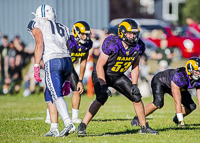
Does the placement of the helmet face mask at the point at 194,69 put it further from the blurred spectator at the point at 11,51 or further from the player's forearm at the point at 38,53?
the blurred spectator at the point at 11,51

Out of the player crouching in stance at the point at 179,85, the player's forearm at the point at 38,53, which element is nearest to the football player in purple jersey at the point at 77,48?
the player crouching in stance at the point at 179,85

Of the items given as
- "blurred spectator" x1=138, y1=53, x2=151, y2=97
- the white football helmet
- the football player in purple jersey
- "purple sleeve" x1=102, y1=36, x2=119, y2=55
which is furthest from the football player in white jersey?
"blurred spectator" x1=138, y1=53, x2=151, y2=97

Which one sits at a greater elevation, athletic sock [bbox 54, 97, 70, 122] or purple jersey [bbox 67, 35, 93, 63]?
purple jersey [bbox 67, 35, 93, 63]

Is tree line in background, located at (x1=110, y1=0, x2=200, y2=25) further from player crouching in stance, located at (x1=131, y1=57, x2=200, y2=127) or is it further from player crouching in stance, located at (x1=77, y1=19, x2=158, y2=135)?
player crouching in stance, located at (x1=77, y1=19, x2=158, y2=135)

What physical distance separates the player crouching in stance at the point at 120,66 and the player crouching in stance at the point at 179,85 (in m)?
1.00

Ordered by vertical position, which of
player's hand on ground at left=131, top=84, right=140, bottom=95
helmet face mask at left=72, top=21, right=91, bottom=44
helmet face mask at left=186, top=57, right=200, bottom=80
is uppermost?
helmet face mask at left=72, top=21, right=91, bottom=44

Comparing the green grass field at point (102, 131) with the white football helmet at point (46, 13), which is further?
the white football helmet at point (46, 13)

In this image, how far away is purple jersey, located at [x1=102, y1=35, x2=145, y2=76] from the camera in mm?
5906

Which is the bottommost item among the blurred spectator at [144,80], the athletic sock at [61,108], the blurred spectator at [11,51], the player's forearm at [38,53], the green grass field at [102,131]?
the blurred spectator at [144,80]

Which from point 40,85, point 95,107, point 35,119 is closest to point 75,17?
point 40,85

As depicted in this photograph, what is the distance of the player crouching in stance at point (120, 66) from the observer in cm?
592

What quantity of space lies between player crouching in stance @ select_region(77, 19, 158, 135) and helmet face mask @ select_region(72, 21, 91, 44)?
4.04 ft

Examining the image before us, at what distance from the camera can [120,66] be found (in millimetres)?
6145

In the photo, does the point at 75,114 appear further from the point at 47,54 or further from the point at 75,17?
the point at 75,17
